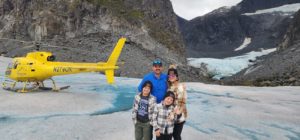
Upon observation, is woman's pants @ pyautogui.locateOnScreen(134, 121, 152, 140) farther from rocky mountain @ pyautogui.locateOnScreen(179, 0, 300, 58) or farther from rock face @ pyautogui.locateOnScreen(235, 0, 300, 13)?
rock face @ pyautogui.locateOnScreen(235, 0, 300, 13)

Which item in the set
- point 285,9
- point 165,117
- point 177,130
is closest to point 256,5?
point 285,9

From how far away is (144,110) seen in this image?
6719 mm

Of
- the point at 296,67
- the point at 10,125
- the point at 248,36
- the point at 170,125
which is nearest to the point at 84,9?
the point at 296,67

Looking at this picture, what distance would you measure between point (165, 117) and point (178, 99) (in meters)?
0.62

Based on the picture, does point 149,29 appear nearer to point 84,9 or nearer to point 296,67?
point 84,9

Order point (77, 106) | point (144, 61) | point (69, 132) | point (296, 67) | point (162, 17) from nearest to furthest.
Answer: point (69, 132) < point (77, 106) < point (296, 67) < point (144, 61) < point (162, 17)

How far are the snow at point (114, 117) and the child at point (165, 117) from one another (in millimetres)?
2875

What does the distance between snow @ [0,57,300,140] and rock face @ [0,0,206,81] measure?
21931 mm

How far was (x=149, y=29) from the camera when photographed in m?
51.4

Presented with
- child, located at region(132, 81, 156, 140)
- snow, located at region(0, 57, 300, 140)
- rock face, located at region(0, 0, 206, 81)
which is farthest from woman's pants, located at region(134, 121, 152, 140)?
rock face, located at region(0, 0, 206, 81)

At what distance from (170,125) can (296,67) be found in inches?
1187

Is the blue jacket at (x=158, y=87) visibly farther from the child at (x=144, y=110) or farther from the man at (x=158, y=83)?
the child at (x=144, y=110)

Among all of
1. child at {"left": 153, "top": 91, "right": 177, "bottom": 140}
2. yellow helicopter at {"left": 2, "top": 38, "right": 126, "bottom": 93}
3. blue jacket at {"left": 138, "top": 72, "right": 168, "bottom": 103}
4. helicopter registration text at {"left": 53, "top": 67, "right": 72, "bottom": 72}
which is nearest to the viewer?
child at {"left": 153, "top": 91, "right": 177, "bottom": 140}

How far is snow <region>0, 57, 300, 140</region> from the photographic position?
9656mm
